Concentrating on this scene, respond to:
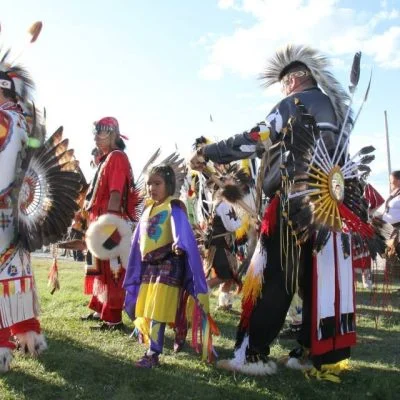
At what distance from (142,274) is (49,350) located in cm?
86

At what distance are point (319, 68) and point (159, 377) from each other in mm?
2204

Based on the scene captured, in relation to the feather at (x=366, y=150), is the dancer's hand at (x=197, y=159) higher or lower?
lower

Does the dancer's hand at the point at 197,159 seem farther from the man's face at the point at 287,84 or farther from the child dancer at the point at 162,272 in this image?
the man's face at the point at 287,84

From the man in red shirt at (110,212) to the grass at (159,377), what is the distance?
1.10ft

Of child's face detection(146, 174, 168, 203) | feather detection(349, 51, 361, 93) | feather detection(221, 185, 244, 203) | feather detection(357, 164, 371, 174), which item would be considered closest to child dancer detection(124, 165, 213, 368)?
child's face detection(146, 174, 168, 203)

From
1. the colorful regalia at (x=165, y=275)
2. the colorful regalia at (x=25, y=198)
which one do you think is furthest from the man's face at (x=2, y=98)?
the colorful regalia at (x=165, y=275)

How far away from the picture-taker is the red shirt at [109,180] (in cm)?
458

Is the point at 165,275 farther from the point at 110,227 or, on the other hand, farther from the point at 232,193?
the point at 110,227

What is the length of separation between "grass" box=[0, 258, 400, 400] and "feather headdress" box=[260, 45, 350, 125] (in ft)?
5.44

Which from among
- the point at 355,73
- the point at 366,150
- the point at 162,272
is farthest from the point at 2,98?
the point at 366,150

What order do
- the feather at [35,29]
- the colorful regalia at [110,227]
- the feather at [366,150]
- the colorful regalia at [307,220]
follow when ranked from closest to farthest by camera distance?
the colorful regalia at [307,220], the feather at [366,150], the feather at [35,29], the colorful regalia at [110,227]

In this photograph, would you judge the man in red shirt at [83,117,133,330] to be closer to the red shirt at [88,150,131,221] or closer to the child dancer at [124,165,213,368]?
the red shirt at [88,150,131,221]

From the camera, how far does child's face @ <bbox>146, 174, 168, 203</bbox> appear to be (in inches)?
148

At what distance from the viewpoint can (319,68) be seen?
3.52m
